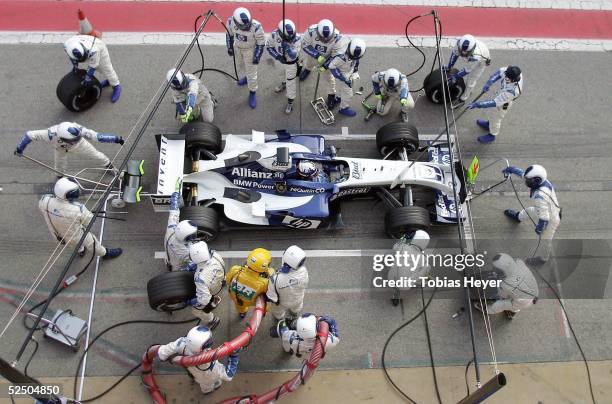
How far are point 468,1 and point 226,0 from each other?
17.8 ft

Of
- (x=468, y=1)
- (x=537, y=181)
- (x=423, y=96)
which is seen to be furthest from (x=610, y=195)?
(x=468, y=1)

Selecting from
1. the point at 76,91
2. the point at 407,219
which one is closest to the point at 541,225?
the point at 407,219

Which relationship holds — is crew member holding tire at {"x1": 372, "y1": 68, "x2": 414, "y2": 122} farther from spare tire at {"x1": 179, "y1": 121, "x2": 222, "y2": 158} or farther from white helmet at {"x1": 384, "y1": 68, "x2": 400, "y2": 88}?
spare tire at {"x1": 179, "y1": 121, "x2": 222, "y2": 158}

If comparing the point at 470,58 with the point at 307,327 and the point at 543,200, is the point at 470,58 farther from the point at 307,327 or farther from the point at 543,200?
the point at 307,327

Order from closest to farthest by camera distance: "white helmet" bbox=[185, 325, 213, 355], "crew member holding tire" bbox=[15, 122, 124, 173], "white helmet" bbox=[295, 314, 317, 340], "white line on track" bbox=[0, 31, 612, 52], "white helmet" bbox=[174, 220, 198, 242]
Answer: "white helmet" bbox=[185, 325, 213, 355] < "white helmet" bbox=[295, 314, 317, 340] < "white helmet" bbox=[174, 220, 198, 242] < "crew member holding tire" bbox=[15, 122, 124, 173] < "white line on track" bbox=[0, 31, 612, 52]

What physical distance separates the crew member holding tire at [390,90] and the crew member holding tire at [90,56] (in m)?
4.67

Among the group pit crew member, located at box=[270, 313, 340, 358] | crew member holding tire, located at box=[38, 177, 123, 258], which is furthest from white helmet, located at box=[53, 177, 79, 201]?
pit crew member, located at box=[270, 313, 340, 358]

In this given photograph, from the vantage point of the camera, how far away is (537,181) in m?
7.20

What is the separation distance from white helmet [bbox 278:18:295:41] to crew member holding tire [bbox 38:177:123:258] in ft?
13.1

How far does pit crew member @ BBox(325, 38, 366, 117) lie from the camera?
805 cm

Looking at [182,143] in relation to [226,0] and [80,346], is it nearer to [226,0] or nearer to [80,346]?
[80,346]

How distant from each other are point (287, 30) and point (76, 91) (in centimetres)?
380

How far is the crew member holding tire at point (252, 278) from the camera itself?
5.88 m

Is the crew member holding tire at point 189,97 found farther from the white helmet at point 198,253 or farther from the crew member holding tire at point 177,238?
the white helmet at point 198,253
